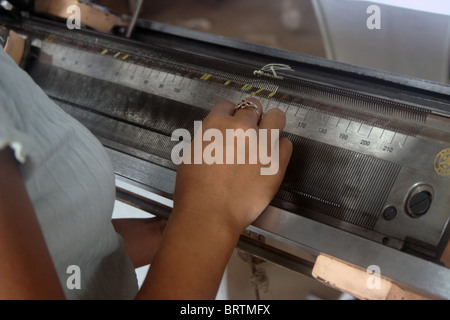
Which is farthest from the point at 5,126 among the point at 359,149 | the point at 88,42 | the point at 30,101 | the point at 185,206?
the point at 88,42

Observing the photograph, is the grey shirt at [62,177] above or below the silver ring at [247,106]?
below

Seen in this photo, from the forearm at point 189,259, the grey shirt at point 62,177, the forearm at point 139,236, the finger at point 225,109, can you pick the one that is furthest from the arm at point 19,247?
the forearm at point 139,236

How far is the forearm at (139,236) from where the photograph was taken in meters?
1.08

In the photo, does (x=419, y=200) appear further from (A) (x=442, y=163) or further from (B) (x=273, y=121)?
(B) (x=273, y=121)

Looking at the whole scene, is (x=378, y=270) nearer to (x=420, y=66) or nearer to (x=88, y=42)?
(x=88, y=42)

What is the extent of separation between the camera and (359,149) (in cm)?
82

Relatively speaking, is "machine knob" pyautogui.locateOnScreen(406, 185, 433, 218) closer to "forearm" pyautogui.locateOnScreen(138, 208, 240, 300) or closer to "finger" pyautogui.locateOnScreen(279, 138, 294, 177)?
"finger" pyautogui.locateOnScreen(279, 138, 294, 177)

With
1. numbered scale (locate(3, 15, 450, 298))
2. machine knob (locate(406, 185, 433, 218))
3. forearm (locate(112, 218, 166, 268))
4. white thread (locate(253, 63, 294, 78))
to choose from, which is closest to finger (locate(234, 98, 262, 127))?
numbered scale (locate(3, 15, 450, 298))

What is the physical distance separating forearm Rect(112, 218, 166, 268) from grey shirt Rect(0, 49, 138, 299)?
0.34 metres

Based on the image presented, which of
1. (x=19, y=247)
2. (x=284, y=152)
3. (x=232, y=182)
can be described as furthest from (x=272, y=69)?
(x=19, y=247)

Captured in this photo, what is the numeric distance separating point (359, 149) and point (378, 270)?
0.24 meters

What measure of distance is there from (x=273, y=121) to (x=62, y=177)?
0.40 m

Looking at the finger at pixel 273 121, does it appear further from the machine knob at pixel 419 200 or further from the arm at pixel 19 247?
the arm at pixel 19 247

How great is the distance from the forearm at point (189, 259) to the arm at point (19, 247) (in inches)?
5.5
